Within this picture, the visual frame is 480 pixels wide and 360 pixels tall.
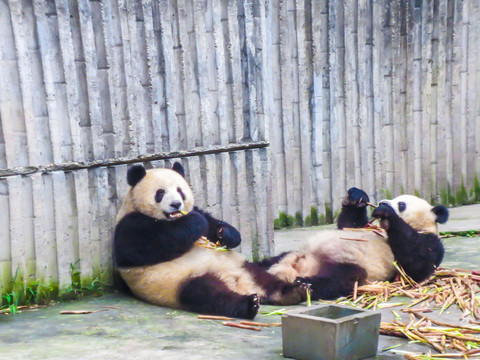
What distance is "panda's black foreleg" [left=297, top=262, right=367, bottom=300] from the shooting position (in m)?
4.97

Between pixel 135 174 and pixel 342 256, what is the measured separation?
1.55m

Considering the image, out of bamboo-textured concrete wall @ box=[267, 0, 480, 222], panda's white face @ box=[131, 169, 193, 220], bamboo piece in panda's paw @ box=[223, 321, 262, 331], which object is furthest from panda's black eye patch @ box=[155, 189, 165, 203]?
bamboo-textured concrete wall @ box=[267, 0, 480, 222]

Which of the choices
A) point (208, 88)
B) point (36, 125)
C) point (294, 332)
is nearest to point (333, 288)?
point (294, 332)

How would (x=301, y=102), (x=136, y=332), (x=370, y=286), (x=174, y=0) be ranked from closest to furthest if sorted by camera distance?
(x=136, y=332) → (x=370, y=286) → (x=174, y=0) → (x=301, y=102)

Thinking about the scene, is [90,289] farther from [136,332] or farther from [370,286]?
[370,286]

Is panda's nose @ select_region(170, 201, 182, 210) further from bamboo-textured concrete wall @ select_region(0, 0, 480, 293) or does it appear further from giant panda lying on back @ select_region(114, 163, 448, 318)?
bamboo-textured concrete wall @ select_region(0, 0, 480, 293)

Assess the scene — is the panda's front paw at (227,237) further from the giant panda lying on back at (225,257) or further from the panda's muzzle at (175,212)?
the panda's muzzle at (175,212)

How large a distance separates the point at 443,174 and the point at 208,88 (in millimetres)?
3628

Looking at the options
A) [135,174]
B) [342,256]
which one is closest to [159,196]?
[135,174]

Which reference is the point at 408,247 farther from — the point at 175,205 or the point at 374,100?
the point at 374,100

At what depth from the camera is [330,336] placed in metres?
3.50

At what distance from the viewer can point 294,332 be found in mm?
3627

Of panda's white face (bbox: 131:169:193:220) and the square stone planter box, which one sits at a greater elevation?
panda's white face (bbox: 131:169:193:220)

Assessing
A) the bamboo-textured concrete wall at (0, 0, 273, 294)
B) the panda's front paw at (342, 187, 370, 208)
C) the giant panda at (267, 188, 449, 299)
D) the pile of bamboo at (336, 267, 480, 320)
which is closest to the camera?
the pile of bamboo at (336, 267, 480, 320)
